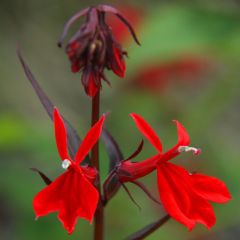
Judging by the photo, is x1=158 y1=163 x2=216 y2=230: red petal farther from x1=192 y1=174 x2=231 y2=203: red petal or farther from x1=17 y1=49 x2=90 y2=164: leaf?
x1=17 y1=49 x2=90 y2=164: leaf

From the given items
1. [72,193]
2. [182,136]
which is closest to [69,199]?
[72,193]

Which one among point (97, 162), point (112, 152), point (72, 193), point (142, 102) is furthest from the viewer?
point (142, 102)

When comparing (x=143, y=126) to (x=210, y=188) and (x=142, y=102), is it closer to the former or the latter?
(x=210, y=188)

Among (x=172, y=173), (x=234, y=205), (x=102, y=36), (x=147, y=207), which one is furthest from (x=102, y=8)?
(x=147, y=207)

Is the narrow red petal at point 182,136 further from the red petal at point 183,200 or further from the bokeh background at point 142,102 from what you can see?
the bokeh background at point 142,102

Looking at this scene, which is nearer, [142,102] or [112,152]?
[112,152]

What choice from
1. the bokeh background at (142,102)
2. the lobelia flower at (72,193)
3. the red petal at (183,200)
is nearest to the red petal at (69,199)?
the lobelia flower at (72,193)
